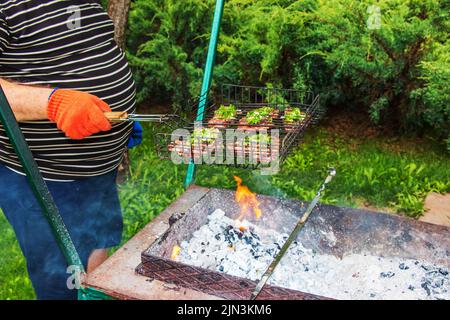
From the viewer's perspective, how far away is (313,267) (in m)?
2.46

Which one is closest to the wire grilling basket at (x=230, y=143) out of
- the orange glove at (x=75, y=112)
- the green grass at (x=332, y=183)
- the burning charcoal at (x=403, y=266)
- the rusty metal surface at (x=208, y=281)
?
the orange glove at (x=75, y=112)

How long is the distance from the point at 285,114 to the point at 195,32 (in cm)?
309

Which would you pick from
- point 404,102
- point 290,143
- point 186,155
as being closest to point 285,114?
point 290,143

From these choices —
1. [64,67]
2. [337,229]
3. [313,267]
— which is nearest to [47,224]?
[64,67]

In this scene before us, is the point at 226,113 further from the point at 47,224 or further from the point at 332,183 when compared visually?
the point at 332,183

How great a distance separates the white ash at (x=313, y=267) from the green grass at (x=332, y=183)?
1344mm

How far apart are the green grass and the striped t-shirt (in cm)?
143

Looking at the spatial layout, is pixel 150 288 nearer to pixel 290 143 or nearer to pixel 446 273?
pixel 290 143

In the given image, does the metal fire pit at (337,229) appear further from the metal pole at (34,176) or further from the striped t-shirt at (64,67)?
the striped t-shirt at (64,67)

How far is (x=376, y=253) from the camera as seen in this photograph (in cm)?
255

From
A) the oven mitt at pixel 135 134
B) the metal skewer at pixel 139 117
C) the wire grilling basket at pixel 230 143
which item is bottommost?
the oven mitt at pixel 135 134

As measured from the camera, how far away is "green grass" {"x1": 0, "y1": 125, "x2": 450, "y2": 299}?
4016 mm

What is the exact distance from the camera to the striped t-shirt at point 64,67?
6.96ft

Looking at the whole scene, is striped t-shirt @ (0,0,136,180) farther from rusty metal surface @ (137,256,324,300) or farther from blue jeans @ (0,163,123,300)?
rusty metal surface @ (137,256,324,300)
